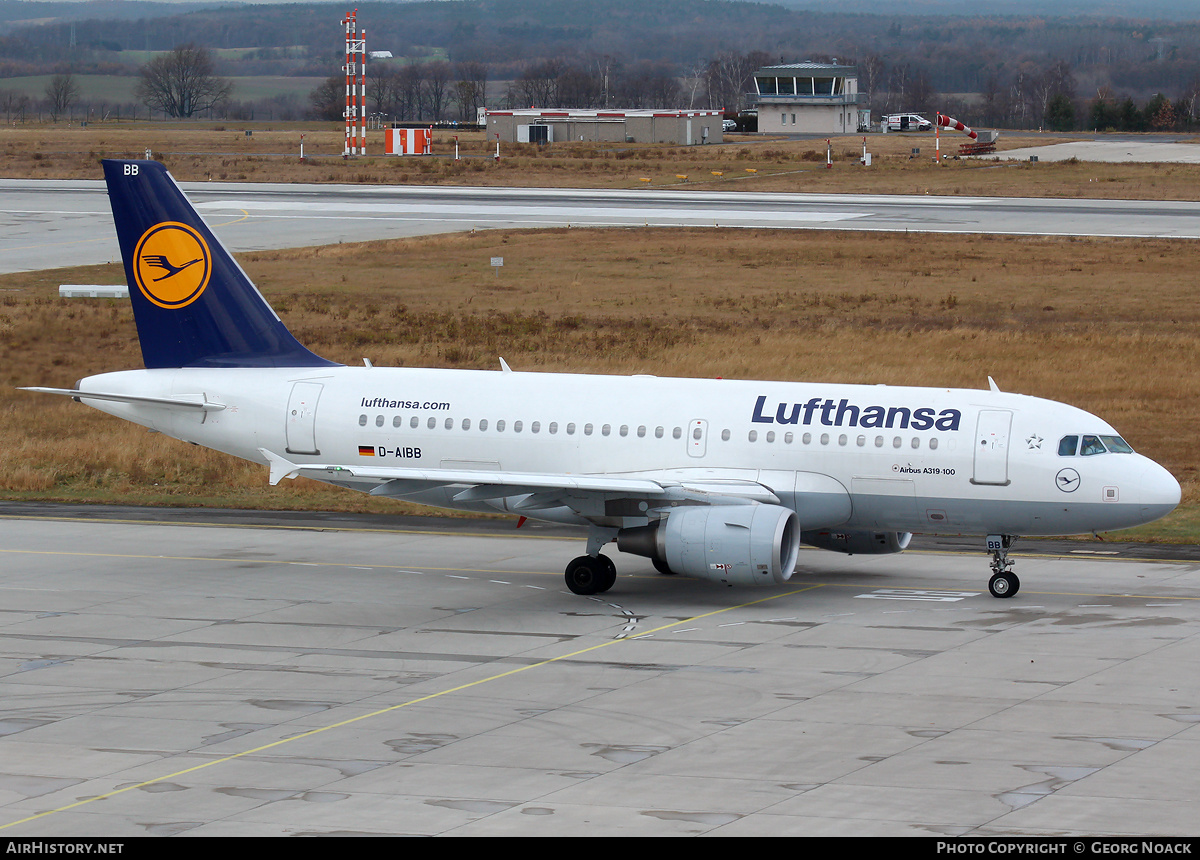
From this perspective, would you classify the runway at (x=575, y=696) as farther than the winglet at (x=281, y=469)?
No

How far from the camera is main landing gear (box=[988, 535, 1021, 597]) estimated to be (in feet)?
98.2

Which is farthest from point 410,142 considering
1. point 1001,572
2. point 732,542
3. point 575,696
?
point 575,696

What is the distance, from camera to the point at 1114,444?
29.6 meters

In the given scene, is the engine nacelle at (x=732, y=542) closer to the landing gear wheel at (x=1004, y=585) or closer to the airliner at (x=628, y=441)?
the airliner at (x=628, y=441)

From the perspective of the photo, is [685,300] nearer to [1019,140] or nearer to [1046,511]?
[1046,511]

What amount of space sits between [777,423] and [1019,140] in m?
169

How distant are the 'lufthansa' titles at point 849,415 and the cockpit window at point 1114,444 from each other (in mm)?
2850

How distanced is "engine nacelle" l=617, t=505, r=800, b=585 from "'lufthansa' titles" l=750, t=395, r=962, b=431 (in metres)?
2.23

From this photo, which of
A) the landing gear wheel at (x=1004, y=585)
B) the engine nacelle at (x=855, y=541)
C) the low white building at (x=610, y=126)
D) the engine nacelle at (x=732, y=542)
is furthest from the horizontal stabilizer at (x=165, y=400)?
the low white building at (x=610, y=126)

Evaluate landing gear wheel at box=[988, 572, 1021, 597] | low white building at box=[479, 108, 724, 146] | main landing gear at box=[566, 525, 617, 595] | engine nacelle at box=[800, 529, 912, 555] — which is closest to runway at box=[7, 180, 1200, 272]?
low white building at box=[479, 108, 724, 146]

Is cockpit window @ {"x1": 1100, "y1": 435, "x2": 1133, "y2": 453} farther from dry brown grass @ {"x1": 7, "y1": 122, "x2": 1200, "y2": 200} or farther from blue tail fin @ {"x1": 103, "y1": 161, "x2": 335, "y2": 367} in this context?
dry brown grass @ {"x1": 7, "y1": 122, "x2": 1200, "y2": 200}

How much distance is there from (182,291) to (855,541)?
16.2 m

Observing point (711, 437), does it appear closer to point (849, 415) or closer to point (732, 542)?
point (849, 415)

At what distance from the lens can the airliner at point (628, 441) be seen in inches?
1147
